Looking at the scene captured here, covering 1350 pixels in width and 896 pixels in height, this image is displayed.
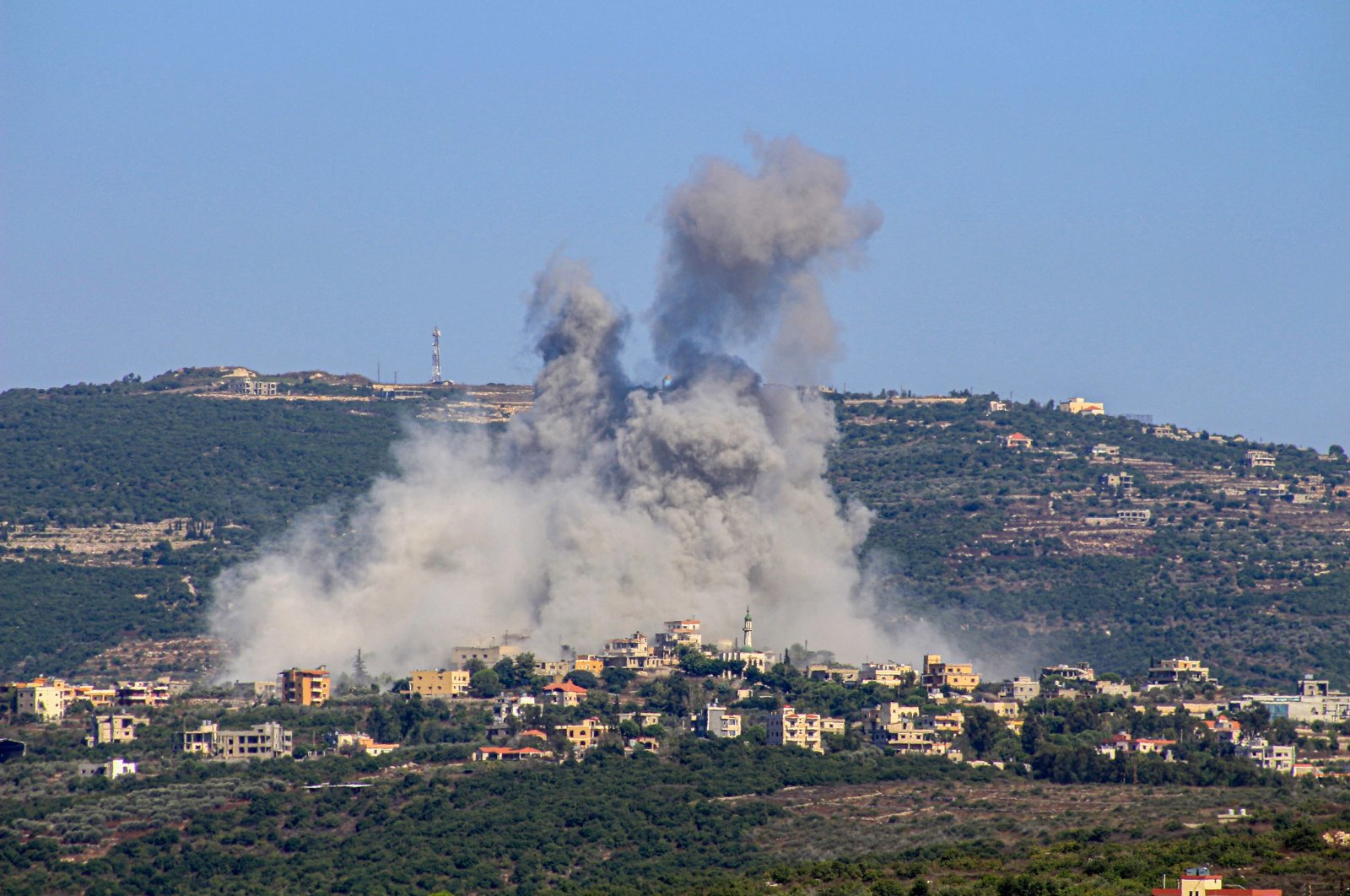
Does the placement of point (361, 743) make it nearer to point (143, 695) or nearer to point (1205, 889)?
point (143, 695)

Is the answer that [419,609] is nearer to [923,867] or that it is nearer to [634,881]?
[634,881]

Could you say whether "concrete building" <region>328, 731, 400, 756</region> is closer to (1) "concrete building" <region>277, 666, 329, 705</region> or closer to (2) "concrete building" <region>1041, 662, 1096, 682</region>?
(1) "concrete building" <region>277, 666, 329, 705</region>

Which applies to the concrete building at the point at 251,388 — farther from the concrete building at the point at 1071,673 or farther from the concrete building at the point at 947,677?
the concrete building at the point at 947,677

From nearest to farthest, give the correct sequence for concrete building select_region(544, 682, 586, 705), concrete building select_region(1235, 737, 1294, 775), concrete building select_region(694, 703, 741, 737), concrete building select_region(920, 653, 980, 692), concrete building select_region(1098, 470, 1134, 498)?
concrete building select_region(1235, 737, 1294, 775)
concrete building select_region(694, 703, 741, 737)
concrete building select_region(544, 682, 586, 705)
concrete building select_region(920, 653, 980, 692)
concrete building select_region(1098, 470, 1134, 498)

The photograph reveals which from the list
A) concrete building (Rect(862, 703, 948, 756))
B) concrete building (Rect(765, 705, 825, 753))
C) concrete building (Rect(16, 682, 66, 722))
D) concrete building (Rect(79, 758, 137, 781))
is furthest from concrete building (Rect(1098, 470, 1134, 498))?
concrete building (Rect(79, 758, 137, 781))

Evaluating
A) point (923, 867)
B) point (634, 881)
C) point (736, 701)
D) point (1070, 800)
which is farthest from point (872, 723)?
point (923, 867)
